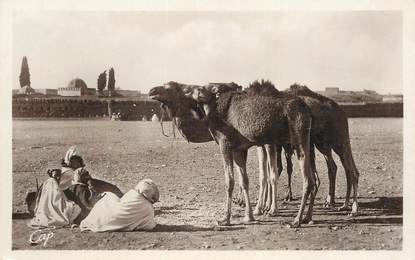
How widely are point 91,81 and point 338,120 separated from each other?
1.90 metres

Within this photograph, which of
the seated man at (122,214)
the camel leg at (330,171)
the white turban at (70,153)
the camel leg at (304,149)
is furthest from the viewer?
the white turban at (70,153)

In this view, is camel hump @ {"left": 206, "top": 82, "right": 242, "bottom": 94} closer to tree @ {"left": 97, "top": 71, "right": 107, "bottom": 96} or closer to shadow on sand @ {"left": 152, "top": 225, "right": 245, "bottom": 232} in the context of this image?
tree @ {"left": 97, "top": 71, "right": 107, "bottom": 96}

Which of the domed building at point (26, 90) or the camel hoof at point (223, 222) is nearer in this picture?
the camel hoof at point (223, 222)

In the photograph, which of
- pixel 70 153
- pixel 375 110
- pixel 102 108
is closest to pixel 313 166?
pixel 375 110

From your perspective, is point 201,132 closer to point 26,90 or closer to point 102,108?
point 102,108

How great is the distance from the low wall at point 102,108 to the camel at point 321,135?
6.4 inches

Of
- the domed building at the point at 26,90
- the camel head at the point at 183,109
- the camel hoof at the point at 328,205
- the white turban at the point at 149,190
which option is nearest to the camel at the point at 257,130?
the camel head at the point at 183,109

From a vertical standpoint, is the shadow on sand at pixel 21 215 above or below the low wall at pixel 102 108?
below

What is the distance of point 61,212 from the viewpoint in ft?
14.4

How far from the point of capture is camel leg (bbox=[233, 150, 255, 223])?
435cm

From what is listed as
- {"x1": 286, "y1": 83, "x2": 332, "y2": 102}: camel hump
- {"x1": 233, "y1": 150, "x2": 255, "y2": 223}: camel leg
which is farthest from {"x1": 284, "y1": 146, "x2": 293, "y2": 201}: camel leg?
{"x1": 286, "y1": 83, "x2": 332, "y2": 102}: camel hump

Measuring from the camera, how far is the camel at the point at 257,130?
13.9 ft

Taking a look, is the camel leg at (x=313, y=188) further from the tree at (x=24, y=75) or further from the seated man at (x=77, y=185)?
the tree at (x=24, y=75)

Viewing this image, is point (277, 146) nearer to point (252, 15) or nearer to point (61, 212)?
point (252, 15)
